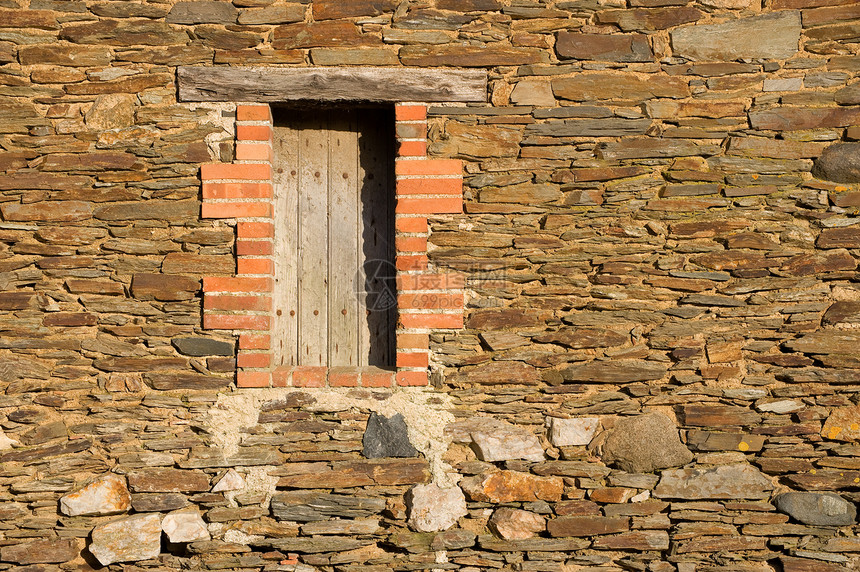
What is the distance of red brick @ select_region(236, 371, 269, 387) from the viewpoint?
10.1 ft

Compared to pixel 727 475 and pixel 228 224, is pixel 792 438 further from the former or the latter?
pixel 228 224

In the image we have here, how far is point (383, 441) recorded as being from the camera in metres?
3.08

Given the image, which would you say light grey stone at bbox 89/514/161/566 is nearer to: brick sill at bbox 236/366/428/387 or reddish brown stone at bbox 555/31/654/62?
brick sill at bbox 236/366/428/387

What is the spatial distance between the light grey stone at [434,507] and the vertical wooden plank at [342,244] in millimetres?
763

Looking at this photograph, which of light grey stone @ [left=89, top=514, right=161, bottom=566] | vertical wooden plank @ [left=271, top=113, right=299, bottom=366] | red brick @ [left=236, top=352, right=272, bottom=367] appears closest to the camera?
light grey stone @ [left=89, top=514, right=161, bottom=566]

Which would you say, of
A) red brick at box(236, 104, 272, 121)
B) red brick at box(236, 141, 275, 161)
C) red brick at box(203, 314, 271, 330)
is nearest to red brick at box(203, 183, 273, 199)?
red brick at box(236, 141, 275, 161)

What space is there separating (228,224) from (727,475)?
9.18 ft

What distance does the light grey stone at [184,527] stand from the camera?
301 cm

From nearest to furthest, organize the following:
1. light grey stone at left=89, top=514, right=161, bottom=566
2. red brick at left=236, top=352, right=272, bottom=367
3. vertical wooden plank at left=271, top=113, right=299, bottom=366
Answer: light grey stone at left=89, top=514, right=161, bottom=566
red brick at left=236, top=352, right=272, bottom=367
vertical wooden plank at left=271, top=113, right=299, bottom=366

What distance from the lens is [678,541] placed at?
306cm

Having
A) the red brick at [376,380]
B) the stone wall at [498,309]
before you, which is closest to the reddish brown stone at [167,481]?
the stone wall at [498,309]

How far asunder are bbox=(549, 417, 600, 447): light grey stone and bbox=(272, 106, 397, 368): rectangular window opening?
92cm

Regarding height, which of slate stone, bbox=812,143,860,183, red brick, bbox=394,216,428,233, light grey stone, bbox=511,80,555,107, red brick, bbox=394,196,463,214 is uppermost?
light grey stone, bbox=511,80,555,107

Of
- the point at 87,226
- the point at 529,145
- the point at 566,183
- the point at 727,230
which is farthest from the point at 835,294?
the point at 87,226
